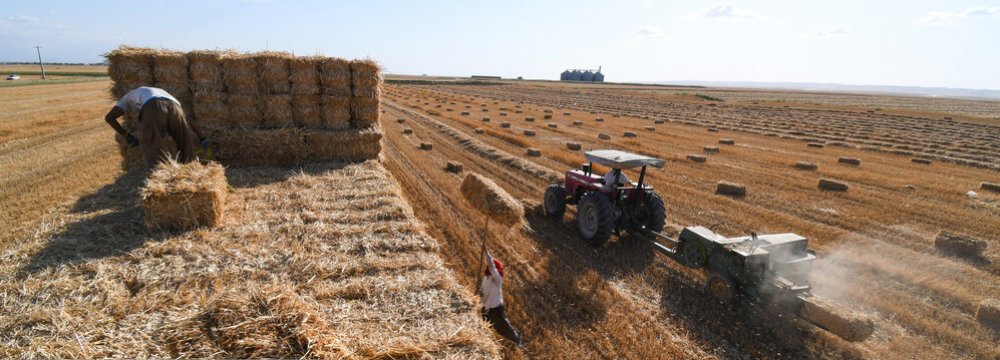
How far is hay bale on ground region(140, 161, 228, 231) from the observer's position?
5.35m

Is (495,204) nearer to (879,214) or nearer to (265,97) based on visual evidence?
(265,97)

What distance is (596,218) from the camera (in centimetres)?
808

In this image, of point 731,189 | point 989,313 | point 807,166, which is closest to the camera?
point 989,313

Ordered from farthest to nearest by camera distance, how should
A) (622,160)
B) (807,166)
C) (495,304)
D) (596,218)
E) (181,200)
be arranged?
(807,166) < (596,218) < (622,160) < (495,304) < (181,200)

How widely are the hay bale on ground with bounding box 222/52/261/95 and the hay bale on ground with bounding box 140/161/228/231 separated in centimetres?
453

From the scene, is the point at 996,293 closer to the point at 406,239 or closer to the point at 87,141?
the point at 406,239

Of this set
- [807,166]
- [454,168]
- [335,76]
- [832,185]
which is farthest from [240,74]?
[807,166]

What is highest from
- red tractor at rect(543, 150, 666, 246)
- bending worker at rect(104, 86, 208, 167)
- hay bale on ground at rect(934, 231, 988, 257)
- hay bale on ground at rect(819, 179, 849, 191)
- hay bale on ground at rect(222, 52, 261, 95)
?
hay bale on ground at rect(222, 52, 261, 95)

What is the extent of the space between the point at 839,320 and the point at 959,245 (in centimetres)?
567

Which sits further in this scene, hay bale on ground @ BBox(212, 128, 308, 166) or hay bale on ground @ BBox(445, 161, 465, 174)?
hay bale on ground @ BBox(445, 161, 465, 174)

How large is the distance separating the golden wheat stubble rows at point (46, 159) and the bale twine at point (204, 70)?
8.30 ft

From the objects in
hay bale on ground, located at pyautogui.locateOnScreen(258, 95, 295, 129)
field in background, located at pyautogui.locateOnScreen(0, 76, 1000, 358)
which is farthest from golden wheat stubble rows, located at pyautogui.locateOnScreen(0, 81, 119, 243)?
hay bale on ground, located at pyautogui.locateOnScreen(258, 95, 295, 129)

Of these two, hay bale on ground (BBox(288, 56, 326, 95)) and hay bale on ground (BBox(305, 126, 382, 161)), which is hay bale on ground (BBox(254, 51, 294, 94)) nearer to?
hay bale on ground (BBox(288, 56, 326, 95))

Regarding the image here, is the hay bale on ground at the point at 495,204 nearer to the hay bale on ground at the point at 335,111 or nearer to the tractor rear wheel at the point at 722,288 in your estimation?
the tractor rear wheel at the point at 722,288
